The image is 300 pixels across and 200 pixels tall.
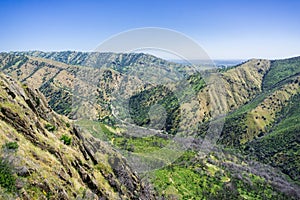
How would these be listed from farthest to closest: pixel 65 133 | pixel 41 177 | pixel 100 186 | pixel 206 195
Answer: pixel 206 195 → pixel 65 133 → pixel 100 186 → pixel 41 177

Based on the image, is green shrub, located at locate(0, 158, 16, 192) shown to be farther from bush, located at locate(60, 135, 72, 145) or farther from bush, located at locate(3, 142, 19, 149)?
bush, located at locate(60, 135, 72, 145)

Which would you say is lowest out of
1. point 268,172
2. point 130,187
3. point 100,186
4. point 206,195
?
point 268,172

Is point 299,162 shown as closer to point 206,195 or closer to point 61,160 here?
point 206,195

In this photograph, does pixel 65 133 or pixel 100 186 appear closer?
pixel 100 186

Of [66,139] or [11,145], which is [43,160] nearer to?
[11,145]

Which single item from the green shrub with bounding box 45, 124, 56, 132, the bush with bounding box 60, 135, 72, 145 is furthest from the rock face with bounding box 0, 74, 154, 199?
the bush with bounding box 60, 135, 72, 145

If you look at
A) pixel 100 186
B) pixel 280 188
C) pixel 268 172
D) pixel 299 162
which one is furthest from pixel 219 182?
pixel 100 186
